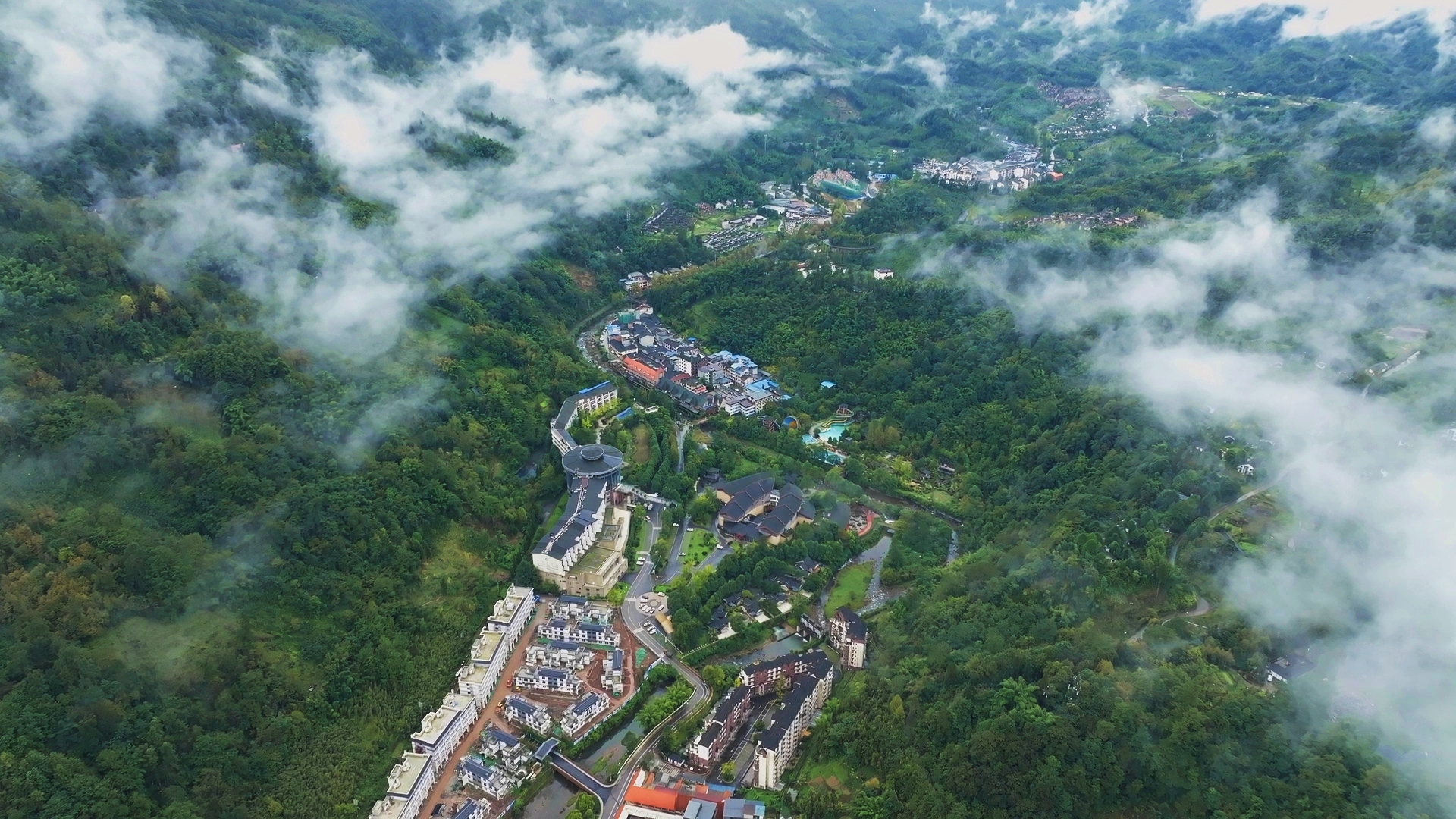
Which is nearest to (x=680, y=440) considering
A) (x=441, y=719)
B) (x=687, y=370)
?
(x=687, y=370)

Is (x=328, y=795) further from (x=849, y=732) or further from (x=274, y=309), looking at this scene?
(x=274, y=309)

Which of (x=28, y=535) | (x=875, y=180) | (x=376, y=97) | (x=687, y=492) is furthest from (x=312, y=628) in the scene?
(x=875, y=180)

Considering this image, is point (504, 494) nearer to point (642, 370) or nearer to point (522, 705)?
point (522, 705)

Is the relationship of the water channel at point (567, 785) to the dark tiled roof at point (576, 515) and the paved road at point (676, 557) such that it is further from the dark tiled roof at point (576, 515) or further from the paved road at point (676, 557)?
the dark tiled roof at point (576, 515)

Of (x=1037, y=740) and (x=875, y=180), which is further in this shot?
(x=875, y=180)

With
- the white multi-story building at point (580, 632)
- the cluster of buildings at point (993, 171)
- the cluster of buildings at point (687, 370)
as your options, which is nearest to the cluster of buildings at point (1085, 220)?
the cluster of buildings at point (993, 171)

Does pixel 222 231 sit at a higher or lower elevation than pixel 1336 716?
higher
